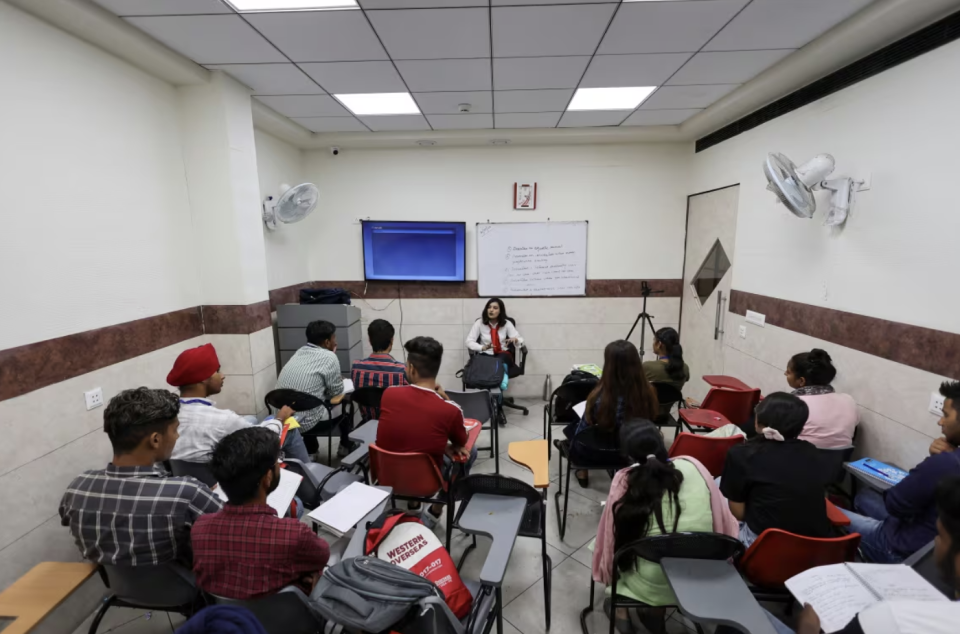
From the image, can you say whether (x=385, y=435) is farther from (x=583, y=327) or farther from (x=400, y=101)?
(x=583, y=327)

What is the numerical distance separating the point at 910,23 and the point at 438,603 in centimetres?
338

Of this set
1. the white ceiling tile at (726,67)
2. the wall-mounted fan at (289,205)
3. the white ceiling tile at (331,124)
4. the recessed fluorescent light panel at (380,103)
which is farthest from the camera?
the white ceiling tile at (331,124)

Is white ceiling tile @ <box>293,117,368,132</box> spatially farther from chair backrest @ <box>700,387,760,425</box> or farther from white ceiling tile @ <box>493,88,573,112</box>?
chair backrest @ <box>700,387,760,425</box>

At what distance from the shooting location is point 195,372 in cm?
205

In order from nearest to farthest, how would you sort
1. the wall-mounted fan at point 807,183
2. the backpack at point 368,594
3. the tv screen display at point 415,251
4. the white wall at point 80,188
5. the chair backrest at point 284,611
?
the backpack at point 368,594, the chair backrest at point 284,611, the white wall at point 80,188, the wall-mounted fan at point 807,183, the tv screen display at point 415,251

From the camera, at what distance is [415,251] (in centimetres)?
474

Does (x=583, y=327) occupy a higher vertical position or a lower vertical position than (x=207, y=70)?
lower

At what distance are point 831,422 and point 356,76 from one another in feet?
12.0

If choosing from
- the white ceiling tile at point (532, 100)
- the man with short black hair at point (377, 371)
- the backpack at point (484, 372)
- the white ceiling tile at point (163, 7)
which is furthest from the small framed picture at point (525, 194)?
the white ceiling tile at point (163, 7)

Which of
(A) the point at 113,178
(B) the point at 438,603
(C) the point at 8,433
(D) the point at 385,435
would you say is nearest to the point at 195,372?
(C) the point at 8,433

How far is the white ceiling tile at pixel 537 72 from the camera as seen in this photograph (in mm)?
2658

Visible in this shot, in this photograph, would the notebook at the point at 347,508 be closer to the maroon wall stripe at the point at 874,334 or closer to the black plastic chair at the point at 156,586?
the black plastic chair at the point at 156,586

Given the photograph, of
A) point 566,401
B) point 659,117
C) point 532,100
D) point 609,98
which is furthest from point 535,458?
point 659,117

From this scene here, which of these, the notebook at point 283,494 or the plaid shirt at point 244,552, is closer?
the plaid shirt at point 244,552
